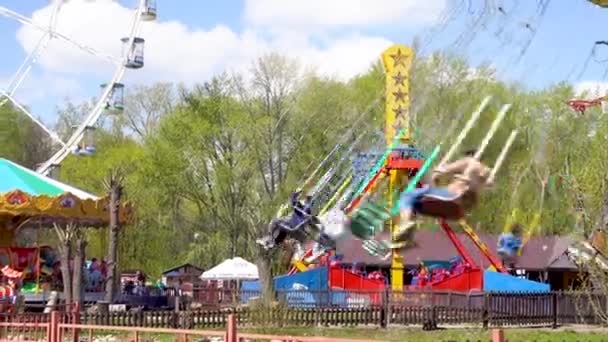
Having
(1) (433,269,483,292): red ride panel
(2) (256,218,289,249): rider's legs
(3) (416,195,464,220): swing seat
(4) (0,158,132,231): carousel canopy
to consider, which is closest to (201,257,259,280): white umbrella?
(4) (0,158,132,231): carousel canopy

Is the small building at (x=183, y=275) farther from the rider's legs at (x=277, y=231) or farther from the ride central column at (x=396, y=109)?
the ride central column at (x=396, y=109)

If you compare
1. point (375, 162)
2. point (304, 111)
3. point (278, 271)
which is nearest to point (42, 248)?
point (278, 271)

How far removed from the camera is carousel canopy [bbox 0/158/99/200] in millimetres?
31891

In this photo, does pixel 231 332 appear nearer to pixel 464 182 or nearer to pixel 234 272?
pixel 464 182

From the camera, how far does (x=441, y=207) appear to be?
612cm

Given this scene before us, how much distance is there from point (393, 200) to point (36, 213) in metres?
20.4

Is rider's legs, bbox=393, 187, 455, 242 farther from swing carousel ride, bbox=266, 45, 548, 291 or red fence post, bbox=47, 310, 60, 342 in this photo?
red fence post, bbox=47, 310, 60, 342

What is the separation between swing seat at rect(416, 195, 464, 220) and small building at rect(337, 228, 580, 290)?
1201 inches

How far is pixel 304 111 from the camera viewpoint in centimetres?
4441

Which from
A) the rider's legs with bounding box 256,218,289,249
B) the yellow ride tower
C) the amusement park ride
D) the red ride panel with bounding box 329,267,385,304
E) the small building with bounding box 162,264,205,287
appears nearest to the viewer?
the amusement park ride

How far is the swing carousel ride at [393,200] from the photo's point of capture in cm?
645

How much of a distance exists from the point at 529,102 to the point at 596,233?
8.76m

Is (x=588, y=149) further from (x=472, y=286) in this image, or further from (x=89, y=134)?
(x=89, y=134)

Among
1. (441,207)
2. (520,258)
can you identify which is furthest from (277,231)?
(520,258)
